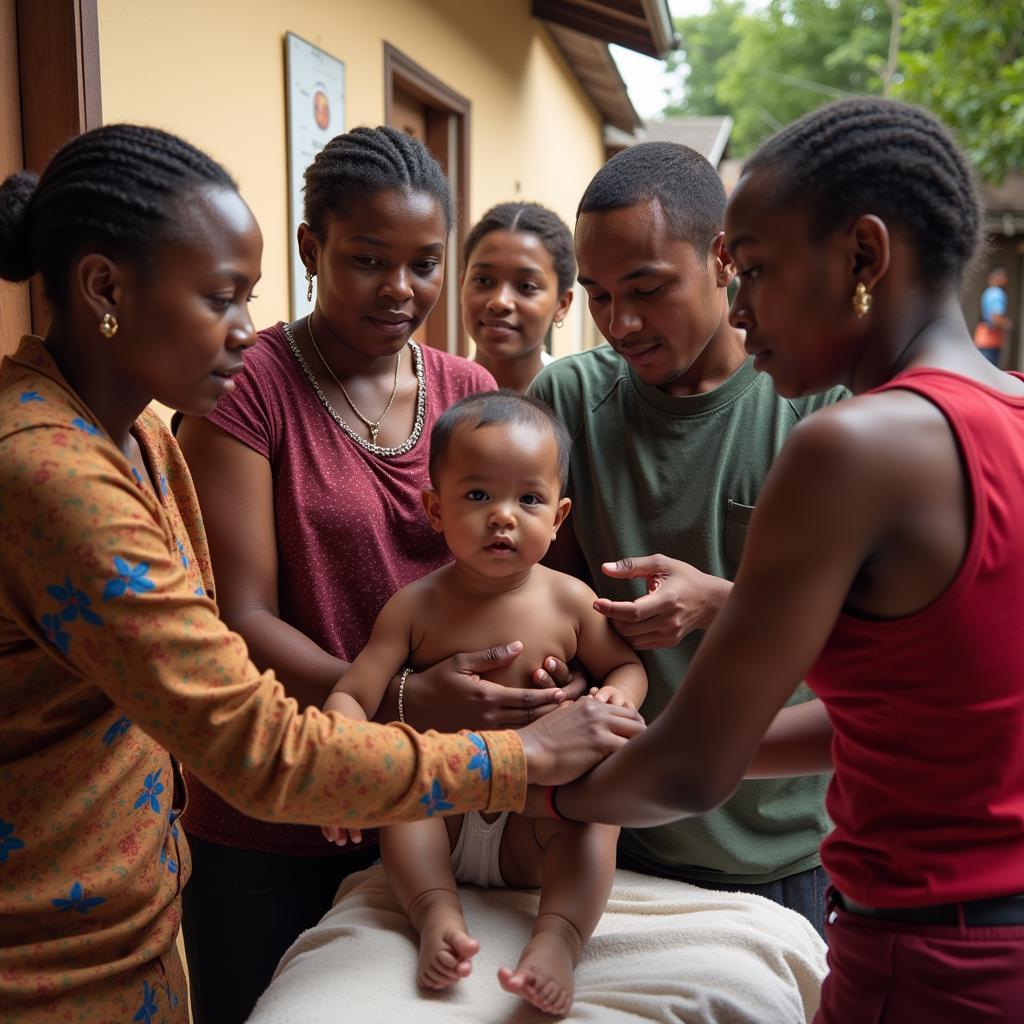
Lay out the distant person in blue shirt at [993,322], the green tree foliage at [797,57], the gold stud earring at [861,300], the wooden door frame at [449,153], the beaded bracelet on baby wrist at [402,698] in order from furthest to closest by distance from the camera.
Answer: the green tree foliage at [797,57] → the distant person in blue shirt at [993,322] → the wooden door frame at [449,153] → the beaded bracelet on baby wrist at [402,698] → the gold stud earring at [861,300]

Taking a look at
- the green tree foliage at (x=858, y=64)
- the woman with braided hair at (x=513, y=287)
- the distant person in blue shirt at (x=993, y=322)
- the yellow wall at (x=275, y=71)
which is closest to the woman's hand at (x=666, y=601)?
the yellow wall at (x=275, y=71)

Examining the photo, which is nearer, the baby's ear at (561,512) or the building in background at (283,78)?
the baby's ear at (561,512)

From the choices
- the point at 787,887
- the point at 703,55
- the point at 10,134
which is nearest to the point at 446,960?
the point at 787,887

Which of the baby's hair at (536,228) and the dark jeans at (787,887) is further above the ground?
the baby's hair at (536,228)

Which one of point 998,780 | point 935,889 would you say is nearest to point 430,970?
point 935,889

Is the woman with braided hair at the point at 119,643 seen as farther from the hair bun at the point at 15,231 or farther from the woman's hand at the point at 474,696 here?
the woman's hand at the point at 474,696

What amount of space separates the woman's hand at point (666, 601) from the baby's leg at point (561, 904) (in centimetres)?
38

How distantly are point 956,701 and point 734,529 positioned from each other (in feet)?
2.91

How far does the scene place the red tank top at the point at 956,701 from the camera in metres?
1.29

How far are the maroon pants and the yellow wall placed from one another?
2834 mm

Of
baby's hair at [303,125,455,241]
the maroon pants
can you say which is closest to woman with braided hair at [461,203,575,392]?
baby's hair at [303,125,455,241]

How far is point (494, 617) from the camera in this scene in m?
2.24

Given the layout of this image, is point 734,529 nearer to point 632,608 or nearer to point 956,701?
point 632,608

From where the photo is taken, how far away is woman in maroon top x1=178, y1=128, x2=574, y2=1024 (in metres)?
2.19
